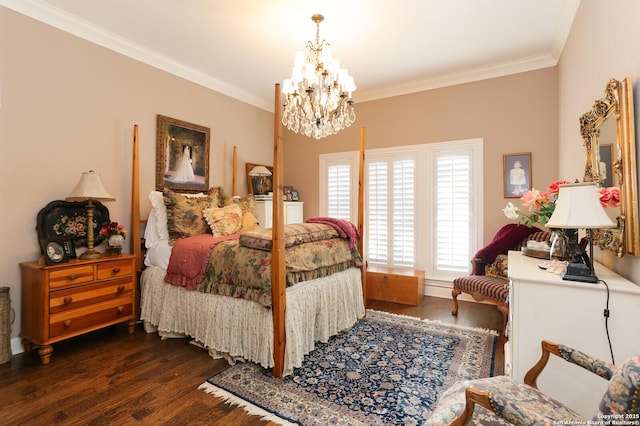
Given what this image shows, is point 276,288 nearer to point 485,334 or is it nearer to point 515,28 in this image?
point 485,334

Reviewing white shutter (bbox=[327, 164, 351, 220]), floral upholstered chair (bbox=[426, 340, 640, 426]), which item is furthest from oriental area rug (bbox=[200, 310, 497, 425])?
→ white shutter (bbox=[327, 164, 351, 220])

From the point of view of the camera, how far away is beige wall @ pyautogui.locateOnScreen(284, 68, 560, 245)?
3674 millimetres

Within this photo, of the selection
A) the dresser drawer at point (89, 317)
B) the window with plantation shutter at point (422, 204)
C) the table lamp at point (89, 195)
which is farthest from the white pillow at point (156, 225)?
the window with plantation shutter at point (422, 204)

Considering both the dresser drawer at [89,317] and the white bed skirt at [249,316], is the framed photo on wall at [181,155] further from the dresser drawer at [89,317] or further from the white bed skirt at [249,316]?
the dresser drawer at [89,317]

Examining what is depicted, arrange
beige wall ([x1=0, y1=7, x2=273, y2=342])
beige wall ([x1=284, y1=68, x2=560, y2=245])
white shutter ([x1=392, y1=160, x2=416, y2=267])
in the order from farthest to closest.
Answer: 1. white shutter ([x1=392, y1=160, x2=416, y2=267])
2. beige wall ([x1=284, y1=68, x2=560, y2=245])
3. beige wall ([x1=0, y1=7, x2=273, y2=342])

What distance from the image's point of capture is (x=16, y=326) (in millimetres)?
→ 2631

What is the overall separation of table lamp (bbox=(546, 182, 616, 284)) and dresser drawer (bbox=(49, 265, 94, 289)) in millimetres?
3351

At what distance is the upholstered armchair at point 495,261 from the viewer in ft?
10.8

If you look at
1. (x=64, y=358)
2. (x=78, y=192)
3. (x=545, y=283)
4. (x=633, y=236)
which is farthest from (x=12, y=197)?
(x=633, y=236)

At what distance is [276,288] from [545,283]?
1.58 meters

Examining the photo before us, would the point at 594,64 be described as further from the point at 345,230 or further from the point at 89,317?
the point at 89,317

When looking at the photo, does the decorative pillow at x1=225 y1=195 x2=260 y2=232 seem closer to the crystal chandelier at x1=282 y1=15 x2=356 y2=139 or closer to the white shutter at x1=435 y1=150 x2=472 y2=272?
the crystal chandelier at x1=282 y1=15 x2=356 y2=139

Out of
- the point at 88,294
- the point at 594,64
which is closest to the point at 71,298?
the point at 88,294

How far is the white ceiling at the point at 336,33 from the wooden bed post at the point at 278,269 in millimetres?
1252
